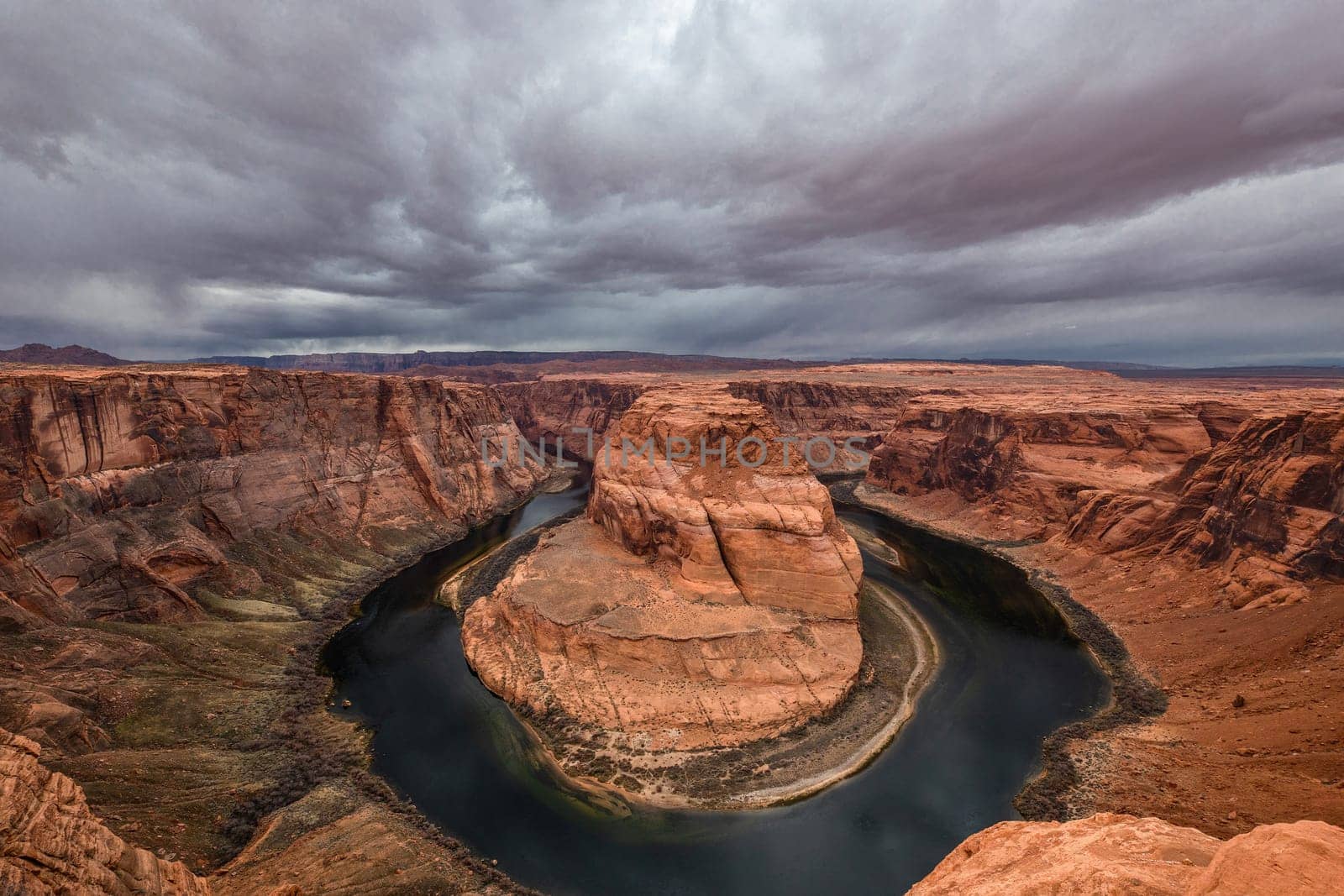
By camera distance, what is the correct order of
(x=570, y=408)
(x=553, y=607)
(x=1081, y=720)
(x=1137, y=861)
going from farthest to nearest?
(x=570, y=408) → (x=553, y=607) → (x=1081, y=720) → (x=1137, y=861)

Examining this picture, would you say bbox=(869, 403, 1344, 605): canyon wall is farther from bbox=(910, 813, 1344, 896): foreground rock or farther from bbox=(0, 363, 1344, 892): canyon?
bbox=(910, 813, 1344, 896): foreground rock

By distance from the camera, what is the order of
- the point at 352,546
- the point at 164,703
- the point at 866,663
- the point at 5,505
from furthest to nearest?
the point at 352,546, the point at 866,663, the point at 5,505, the point at 164,703

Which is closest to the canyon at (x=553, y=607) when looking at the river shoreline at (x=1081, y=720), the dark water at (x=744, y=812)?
the river shoreline at (x=1081, y=720)

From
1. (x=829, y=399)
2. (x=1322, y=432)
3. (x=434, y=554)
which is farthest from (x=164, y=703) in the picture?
(x=829, y=399)

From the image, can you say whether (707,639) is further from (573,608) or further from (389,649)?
(389,649)

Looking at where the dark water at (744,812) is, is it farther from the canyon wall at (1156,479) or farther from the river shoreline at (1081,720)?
the canyon wall at (1156,479)

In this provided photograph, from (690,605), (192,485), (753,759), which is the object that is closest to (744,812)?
(753,759)

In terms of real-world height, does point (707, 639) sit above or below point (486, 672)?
above

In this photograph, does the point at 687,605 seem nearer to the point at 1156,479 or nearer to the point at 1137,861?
the point at 1137,861
